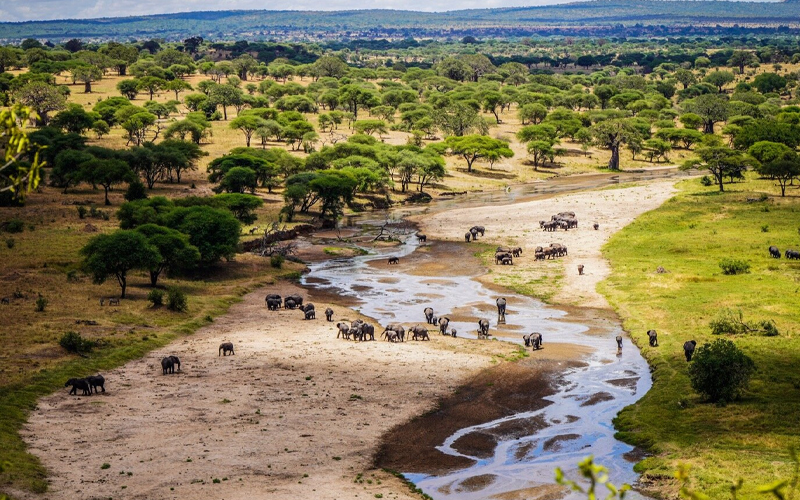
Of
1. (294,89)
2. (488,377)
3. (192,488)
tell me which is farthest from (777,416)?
(294,89)

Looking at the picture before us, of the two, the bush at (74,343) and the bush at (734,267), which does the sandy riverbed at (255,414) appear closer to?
the bush at (74,343)

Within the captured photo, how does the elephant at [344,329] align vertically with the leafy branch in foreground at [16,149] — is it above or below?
below

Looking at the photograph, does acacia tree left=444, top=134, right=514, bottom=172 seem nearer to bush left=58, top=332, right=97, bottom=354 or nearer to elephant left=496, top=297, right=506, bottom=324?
elephant left=496, top=297, right=506, bottom=324

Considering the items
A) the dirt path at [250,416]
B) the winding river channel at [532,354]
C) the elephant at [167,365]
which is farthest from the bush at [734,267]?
the elephant at [167,365]

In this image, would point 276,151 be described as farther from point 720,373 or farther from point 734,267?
point 720,373

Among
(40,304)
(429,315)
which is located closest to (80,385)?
(40,304)

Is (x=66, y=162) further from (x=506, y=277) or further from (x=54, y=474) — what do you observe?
(x=54, y=474)
